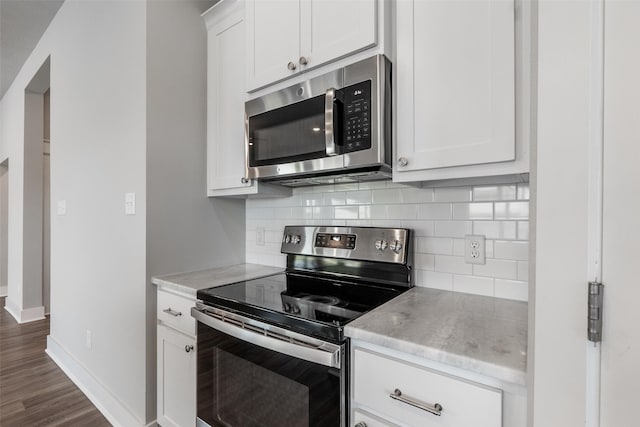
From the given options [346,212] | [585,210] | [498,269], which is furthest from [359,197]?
[585,210]

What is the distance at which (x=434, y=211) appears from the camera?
4.62 feet

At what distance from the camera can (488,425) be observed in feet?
Result: 2.34

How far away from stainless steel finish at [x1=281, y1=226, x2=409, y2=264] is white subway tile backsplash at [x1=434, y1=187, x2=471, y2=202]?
0.69 ft

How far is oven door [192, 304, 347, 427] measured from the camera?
94 cm

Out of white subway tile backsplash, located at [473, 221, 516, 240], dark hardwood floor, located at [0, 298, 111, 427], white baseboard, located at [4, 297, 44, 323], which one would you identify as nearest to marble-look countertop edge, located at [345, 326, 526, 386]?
white subway tile backsplash, located at [473, 221, 516, 240]

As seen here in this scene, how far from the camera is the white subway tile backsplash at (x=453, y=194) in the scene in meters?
1.32

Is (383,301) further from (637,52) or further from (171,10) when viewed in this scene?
(171,10)

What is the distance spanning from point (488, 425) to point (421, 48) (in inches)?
45.6

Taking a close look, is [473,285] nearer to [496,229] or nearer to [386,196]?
[496,229]

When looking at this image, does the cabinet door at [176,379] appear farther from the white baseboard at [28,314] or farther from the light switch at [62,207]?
the white baseboard at [28,314]

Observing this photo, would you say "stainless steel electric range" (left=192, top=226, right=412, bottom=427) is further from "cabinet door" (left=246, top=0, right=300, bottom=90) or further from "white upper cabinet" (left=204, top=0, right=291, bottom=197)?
"cabinet door" (left=246, top=0, right=300, bottom=90)

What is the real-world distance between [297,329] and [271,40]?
1315 millimetres

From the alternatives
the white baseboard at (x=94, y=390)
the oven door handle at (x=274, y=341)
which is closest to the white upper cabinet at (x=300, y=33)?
the oven door handle at (x=274, y=341)

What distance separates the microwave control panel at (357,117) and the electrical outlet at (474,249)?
0.58m
